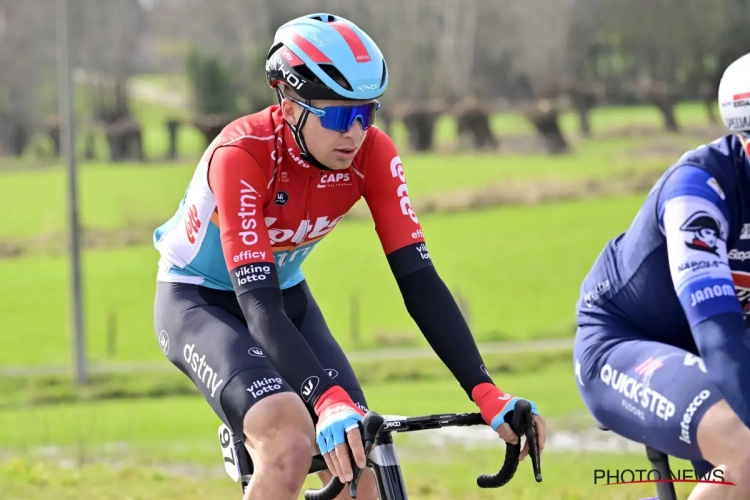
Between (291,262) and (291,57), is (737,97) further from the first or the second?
(291,262)

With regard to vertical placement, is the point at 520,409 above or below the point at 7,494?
above

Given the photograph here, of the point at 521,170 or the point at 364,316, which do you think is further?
the point at 521,170

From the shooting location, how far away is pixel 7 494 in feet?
24.8

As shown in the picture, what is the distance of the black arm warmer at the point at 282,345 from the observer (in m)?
3.82

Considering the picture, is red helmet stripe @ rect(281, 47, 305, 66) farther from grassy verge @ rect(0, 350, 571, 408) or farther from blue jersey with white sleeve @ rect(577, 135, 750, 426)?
grassy verge @ rect(0, 350, 571, 408)

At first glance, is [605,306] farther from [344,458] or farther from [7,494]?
[7,494]

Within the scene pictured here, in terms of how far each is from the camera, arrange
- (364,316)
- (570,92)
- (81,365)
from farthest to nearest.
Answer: (570,92) → (364,316) → (81,365)

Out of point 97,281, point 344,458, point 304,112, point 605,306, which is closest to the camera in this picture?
point 344,458

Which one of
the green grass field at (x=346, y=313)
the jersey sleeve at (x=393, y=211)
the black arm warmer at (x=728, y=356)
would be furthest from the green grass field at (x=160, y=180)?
the black arm warmer at (x=728, y=356)

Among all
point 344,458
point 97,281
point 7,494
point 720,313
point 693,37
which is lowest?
point 97,281

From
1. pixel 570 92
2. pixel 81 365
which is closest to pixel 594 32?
pixel 570 92

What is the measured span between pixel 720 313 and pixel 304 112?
163 centimetres

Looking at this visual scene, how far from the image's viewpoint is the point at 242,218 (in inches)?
165

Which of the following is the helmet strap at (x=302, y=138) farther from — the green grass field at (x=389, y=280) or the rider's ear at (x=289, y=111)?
the green grass field at (x=389, y=280)
